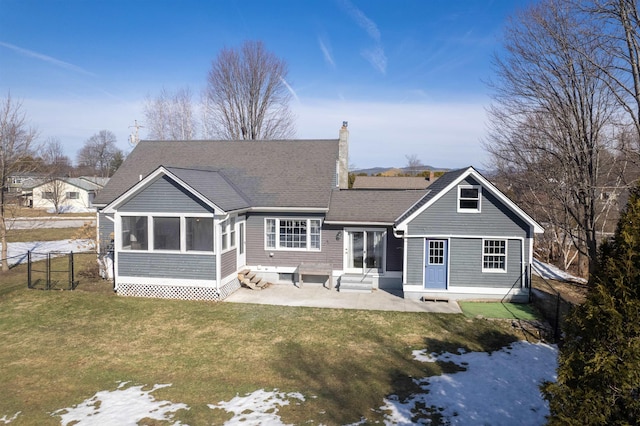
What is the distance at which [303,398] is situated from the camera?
8.85 meters

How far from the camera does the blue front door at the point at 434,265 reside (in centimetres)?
1617

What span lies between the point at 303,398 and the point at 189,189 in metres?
9.74

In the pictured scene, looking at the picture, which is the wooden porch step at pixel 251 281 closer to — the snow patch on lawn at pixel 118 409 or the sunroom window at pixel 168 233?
the sunroom window at pixel 168 233

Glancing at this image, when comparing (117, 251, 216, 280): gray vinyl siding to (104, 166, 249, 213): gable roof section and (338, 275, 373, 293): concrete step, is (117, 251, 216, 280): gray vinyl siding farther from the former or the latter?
(338, 275, 373, 293): concrete step

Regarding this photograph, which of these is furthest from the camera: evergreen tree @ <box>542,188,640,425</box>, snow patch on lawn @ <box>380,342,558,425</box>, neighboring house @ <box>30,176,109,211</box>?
neighboring house @ <box>30,176,109,211</box>

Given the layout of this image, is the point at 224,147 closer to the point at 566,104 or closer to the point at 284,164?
the point at 284,164

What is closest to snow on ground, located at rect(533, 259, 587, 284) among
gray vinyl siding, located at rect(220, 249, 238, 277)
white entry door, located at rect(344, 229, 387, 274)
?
white entry door, located at rect(344, 229, 387, 274)

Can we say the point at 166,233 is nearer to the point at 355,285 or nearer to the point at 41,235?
the point at 355,285

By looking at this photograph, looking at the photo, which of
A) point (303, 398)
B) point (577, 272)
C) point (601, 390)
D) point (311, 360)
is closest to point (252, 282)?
point (311, 360)

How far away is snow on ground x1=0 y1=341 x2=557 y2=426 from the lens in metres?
8.03

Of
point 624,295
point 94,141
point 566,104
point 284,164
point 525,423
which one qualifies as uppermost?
point 94,141

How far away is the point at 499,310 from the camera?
14789 mm

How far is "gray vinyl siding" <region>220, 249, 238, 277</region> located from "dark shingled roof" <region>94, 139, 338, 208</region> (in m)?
2.70

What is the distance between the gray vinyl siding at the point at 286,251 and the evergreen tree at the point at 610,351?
13.1 metres
